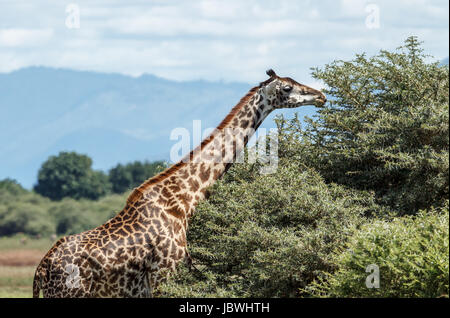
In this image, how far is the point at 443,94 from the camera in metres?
10.4

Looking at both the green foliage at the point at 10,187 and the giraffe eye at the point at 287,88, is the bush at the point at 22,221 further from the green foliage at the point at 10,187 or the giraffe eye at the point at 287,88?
the giraffe eye at the point at 287,88

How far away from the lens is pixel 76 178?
318ft

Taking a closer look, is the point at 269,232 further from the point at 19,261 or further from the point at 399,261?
the point at 19,261

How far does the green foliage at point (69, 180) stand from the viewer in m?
95.7

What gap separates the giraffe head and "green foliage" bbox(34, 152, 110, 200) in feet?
284

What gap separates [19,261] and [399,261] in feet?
187

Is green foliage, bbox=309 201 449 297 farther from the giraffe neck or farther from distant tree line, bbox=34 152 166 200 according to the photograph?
distant tree line, bbox=34 152 166 200

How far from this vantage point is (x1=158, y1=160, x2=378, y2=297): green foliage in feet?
31.1

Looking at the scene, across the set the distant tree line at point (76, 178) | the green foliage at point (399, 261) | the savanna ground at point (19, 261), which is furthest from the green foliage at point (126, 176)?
the green foliage at point (399, 261)

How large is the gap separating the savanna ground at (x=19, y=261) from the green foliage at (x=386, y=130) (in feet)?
106

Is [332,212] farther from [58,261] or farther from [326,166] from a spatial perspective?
[58,261]

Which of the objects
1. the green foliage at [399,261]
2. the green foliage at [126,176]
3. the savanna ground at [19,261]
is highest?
the green foliage at [126,176]

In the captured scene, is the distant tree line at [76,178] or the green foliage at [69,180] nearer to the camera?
the green foliage at [69,180]

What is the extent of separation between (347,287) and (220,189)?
2.92 m
